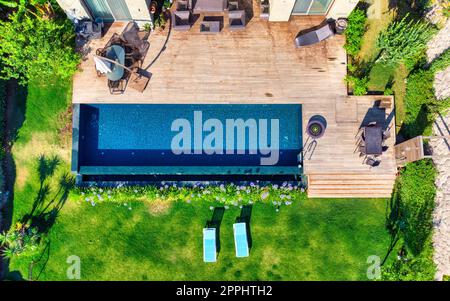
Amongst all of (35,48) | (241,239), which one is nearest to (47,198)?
(35,48)

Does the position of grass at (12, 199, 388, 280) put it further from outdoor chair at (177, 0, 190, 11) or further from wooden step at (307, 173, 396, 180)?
outdoor chair at (177, 0, 190, 11)

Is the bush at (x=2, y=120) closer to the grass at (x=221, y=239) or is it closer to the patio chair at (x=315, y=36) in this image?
the grass at (x=221, y=239)

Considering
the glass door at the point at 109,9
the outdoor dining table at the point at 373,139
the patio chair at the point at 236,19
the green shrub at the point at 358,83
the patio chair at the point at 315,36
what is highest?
the glass door at the point at 109,9

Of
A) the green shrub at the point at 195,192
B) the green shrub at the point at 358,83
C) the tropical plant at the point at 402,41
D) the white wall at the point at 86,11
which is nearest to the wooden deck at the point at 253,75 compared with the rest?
the green shrub at the point at 358,83

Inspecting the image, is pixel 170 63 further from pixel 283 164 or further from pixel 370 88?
pixel 370 88

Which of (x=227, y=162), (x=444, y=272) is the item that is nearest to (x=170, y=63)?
(x=227, y=162)

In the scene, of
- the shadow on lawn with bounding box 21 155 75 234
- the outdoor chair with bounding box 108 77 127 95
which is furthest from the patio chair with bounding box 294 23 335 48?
the shadow on lawn with bounding box 21 155 75 234
